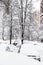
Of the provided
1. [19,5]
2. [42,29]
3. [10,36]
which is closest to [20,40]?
[10,36]

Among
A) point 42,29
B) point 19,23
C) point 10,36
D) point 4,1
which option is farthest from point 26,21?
point 4,1

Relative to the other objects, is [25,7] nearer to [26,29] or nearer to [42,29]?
[26,29]

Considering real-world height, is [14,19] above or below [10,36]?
above

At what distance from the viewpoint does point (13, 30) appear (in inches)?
1312

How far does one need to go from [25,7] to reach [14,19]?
2698mm

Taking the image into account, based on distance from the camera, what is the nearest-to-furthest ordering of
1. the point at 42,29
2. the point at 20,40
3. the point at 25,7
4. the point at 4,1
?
the point at 4,1 < the point at 42,29 < the point at 25,7 < the point at 20,40

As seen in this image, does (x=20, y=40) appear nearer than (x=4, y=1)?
No

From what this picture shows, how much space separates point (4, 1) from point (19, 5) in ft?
69.3

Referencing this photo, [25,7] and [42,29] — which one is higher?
[25,7]

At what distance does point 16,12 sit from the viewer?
3272 cm

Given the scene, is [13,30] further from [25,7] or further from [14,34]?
[25,7]

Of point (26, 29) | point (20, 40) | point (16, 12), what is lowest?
point (20, 40)

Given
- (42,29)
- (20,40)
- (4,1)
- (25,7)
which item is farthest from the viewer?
(20,40)

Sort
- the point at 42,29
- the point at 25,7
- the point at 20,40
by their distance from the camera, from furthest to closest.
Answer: the point at 20,40, the point at 25,7, the point at 42,29
